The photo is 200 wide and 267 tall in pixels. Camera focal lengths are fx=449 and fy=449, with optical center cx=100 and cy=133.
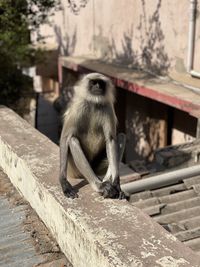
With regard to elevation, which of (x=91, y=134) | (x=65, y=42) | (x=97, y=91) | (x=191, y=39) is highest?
(x=97, y=91)

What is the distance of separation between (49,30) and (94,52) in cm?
377

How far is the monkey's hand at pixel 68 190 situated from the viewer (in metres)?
3.16

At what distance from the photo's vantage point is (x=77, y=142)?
368 cm

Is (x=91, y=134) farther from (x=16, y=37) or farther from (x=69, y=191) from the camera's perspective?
(x=16, y=37)

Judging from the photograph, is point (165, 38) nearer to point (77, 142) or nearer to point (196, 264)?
point (77, 142)

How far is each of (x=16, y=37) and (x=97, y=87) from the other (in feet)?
18.4

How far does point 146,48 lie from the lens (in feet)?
30.6

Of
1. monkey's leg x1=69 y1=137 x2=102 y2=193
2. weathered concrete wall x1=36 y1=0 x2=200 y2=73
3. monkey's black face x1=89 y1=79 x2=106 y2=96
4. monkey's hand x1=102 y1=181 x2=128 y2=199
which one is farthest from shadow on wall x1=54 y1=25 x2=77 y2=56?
monkey's hand x1=102 y1=181 x2=128 y2=199

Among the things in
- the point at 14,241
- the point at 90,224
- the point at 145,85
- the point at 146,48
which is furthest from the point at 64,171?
the point at 146,48

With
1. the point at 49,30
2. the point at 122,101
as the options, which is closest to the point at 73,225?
the point at 122,101

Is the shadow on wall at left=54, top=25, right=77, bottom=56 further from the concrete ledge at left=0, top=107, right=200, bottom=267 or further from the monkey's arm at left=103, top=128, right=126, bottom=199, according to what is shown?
the monkey's arm at left=103, top=128, right=126, bottom=199

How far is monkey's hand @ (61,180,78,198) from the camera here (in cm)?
316

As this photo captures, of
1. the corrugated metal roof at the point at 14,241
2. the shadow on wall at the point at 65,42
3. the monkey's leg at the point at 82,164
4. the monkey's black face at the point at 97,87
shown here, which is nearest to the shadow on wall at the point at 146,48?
the shadow on wall at the point at 65,42

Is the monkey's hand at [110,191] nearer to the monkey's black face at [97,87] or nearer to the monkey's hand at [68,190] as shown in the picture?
the monkey's hand at [68,190]
